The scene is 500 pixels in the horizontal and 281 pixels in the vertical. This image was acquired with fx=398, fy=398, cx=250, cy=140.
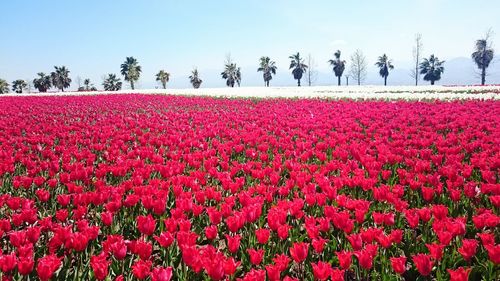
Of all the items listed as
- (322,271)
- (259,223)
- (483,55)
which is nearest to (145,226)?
(259,223)

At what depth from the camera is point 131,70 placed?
85312 millimetres

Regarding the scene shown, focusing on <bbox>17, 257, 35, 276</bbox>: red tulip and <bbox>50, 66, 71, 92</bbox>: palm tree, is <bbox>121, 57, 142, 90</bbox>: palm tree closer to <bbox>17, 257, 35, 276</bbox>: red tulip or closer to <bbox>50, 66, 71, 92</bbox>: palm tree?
<bbox>50, 66, 71, 92</bbox>: palm tree

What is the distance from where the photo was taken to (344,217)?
3945 millimetres

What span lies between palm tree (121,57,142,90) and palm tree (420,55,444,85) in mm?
61441

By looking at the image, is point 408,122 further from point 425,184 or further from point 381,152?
point 425,184

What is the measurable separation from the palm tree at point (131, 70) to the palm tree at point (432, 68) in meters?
61.4

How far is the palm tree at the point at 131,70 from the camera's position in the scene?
85.2 meters

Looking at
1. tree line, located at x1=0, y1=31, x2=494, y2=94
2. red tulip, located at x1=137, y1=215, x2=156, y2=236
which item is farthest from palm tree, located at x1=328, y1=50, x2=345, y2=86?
red tulip, located at x1=137, y1=215, x2=156, y2=236

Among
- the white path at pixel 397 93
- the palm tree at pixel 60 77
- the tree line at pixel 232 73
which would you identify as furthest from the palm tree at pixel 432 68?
the palm tree at pixel 60 77

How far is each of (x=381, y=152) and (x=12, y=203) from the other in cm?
608

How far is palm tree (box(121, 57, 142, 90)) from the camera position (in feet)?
280

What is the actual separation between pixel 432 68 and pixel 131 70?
64.4m

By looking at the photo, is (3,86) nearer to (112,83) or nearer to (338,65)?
(112,83)

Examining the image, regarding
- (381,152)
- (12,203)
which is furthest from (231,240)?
(381,152)
